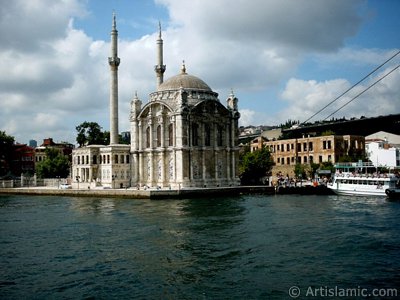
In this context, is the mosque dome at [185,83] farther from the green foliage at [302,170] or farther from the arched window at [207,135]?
the green foliage at [302,170]

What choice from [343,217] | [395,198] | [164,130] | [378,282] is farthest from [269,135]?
[378,282]

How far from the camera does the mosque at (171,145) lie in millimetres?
52000

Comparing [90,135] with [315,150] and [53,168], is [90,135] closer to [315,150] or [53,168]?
[53,168]

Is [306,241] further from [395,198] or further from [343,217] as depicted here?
[395,198]

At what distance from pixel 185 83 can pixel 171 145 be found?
26.5 feet

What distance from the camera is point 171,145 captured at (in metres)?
53.8

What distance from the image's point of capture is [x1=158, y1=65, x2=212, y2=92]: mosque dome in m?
56.2

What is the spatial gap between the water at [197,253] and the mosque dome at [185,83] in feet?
86.3

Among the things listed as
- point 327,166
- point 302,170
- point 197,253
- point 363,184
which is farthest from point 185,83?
point 197,253

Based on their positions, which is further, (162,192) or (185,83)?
(185,83)

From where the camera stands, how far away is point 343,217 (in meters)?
28.8

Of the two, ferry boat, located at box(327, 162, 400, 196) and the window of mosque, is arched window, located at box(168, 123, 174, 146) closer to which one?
the window of mosque

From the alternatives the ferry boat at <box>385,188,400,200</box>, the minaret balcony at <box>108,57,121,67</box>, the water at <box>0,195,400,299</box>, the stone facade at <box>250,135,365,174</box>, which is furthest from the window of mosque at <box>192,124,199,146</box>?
the water at <box>0,195,400,299</box>

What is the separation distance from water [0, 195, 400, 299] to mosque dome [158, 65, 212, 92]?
26.3m
